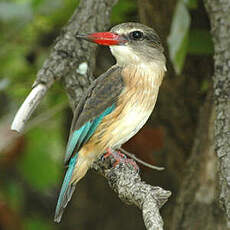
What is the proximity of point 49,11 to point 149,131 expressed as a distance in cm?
135

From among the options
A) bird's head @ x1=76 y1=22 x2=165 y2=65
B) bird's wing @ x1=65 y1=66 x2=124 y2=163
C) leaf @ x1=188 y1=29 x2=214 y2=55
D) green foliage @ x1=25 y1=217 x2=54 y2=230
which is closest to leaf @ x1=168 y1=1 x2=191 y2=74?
bird's head @ x1=76 y1=22 x2=165 y2=65

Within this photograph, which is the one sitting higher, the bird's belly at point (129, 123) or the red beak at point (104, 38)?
the red beak at point (104, 38)

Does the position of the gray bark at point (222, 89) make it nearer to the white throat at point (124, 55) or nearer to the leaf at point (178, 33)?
the leaf at point (178, 33)

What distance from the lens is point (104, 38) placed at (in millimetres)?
3723

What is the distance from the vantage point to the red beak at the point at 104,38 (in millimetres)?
3603

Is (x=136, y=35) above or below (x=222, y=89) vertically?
above

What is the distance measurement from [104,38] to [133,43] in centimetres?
31

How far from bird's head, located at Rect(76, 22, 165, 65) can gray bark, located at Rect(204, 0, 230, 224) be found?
43 cm

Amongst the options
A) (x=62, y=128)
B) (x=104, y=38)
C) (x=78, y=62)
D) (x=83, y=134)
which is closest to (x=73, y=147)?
(x=83, y=134)

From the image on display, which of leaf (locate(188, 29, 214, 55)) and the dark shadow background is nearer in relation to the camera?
leaf (locate(188, 29, 214, 55))

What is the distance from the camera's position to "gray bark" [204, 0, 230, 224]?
10.8 feet

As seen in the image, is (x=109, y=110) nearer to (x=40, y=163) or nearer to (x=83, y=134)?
(x=83, y=134)

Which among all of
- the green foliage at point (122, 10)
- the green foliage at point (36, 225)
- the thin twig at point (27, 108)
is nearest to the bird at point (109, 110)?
the thin twig at point (27, 108)

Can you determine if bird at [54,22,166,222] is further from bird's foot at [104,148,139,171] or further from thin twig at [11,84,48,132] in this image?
thin twig at [11,84,48,132]
